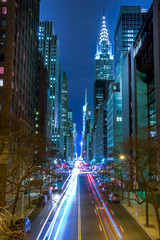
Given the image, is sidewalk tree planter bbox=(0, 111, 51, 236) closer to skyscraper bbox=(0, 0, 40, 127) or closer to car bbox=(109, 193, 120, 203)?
skyscraper bbox=(0, 0, 40, 127)

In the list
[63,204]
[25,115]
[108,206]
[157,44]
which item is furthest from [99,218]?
[25,115]

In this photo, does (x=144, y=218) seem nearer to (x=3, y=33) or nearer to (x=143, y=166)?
(x=143, y=166)

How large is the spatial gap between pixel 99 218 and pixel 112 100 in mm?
84498

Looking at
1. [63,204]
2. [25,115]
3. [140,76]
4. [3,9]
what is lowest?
[63,204]

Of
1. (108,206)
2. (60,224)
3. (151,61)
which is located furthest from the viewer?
(151,61)

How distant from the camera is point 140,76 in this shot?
6962cm

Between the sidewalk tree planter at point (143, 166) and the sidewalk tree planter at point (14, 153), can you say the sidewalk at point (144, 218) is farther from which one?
the sidewalk tree planter at point (14, 153)

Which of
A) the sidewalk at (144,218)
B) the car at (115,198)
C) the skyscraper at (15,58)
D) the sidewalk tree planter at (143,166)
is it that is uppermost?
the skyscraper at (15,58)

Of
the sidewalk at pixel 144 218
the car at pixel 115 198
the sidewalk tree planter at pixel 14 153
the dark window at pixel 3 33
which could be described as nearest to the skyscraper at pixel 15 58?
the dark window at pixel 3 33

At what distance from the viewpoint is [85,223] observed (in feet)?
101

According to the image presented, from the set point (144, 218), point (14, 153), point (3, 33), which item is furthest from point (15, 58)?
point (144, 218)

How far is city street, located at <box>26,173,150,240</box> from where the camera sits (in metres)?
25.8

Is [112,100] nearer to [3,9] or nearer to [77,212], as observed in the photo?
[3,9]

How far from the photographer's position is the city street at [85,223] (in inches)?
1014
